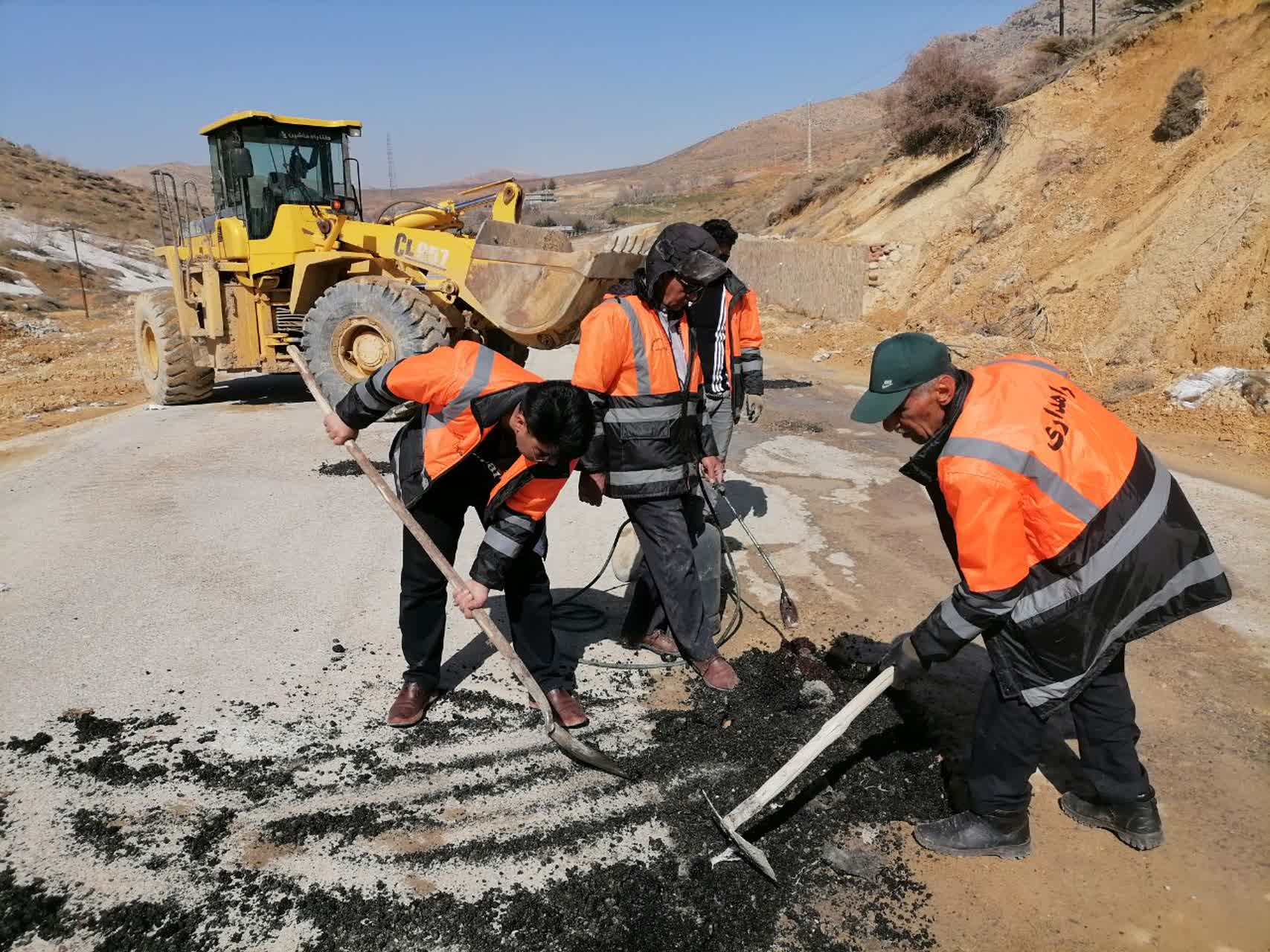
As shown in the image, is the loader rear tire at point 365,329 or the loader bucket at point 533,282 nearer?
the loader bucket at point 533,282

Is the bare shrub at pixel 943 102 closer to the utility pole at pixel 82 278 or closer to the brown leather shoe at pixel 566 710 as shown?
the brown leather shoe at pixel 566 710

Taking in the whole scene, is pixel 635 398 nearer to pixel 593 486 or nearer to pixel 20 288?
pixel 593 486

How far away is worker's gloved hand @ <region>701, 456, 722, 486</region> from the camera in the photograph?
404 cm

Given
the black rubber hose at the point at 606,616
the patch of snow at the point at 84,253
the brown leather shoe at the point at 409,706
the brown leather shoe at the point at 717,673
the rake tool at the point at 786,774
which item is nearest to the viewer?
the rake tool at the point at 786,774

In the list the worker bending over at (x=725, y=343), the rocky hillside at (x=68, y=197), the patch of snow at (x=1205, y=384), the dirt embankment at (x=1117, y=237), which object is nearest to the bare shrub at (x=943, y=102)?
the dirt embankment at (x=1117, y=237)

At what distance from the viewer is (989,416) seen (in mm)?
2383

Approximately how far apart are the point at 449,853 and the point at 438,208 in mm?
7966

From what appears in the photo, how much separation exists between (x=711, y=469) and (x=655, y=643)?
2.88ft

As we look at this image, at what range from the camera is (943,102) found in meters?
17.7

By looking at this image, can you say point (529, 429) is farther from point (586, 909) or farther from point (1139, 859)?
point (1139, 859)

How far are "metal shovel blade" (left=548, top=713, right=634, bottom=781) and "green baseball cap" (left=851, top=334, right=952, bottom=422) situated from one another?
5.12ft

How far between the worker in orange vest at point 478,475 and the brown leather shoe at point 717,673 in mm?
564

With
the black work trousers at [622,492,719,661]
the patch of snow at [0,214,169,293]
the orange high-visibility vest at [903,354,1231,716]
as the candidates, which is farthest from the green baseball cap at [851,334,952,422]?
the patch of snow at [0,214,169,293]

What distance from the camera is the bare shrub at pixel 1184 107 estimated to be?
12.3 meters
